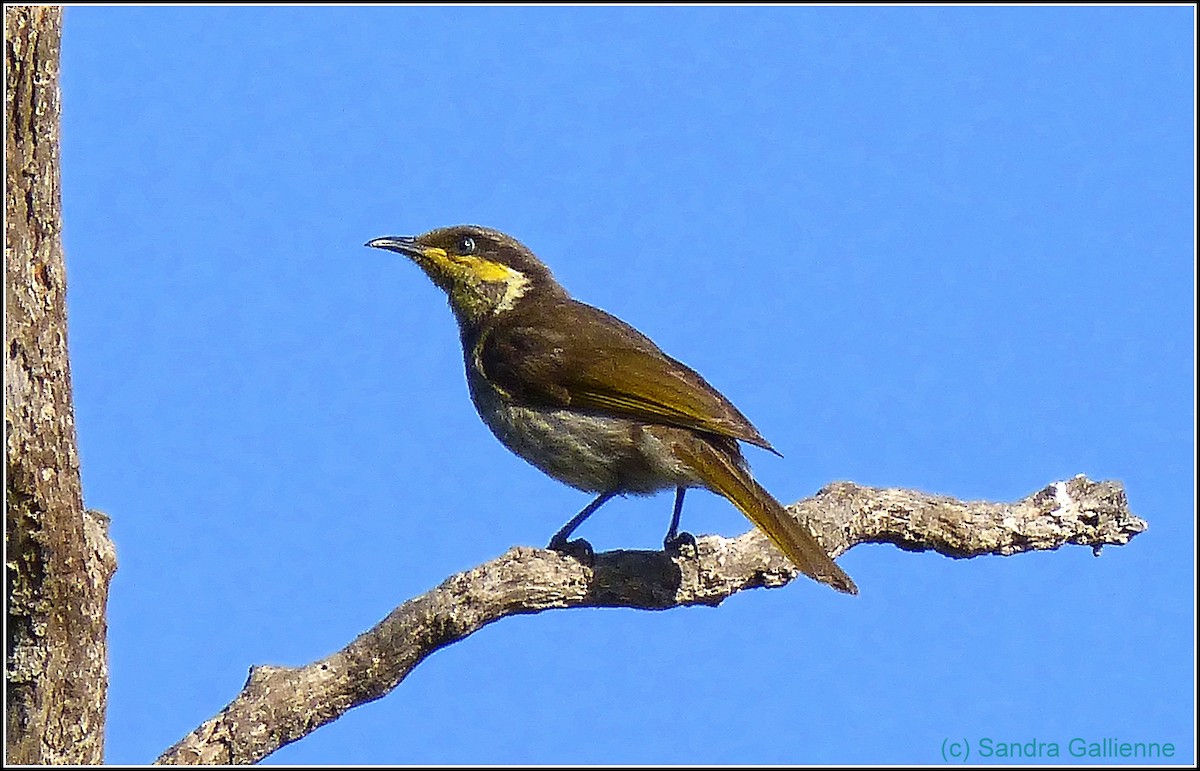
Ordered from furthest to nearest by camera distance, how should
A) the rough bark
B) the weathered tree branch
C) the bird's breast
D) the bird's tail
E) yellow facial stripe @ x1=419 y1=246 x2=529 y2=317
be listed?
yellow facial stripe @ x1=419 y1=246 x2=529 y2=317, the bird's breast, the bird's tail, the weathered tree branch, the rough bark

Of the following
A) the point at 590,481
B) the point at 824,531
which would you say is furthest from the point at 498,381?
the point at 824,531

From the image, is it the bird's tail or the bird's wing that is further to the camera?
the bird's wing

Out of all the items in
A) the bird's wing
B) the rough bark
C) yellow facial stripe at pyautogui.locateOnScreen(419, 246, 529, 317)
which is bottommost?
the rough bark

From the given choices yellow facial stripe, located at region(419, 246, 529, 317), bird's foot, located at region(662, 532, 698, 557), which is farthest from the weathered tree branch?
yellow facial stripe, located at region(419, 246, 529, 317)

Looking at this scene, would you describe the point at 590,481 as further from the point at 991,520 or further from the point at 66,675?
the point at 66,675

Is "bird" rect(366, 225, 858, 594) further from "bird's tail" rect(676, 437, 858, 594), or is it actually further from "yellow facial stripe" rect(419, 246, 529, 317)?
"yellow facial stripe" rect(419, 246, 529, 317)

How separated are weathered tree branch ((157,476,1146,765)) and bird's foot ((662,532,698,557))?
0.02 m

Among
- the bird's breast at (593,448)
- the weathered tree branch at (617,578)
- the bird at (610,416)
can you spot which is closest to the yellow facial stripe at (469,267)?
the bird at (610,416)

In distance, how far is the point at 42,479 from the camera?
4.53 meters

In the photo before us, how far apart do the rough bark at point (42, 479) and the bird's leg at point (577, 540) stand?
71.8 inches

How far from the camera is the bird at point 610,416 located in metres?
Answer: 5.73

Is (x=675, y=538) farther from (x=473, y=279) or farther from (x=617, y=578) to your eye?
(x=473, y=279)

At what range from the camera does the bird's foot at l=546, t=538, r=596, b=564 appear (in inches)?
224

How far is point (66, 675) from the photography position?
4.89m
